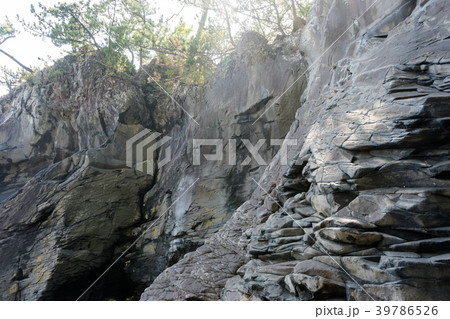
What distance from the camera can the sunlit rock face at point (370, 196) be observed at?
2920mm

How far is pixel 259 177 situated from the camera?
32.0ft

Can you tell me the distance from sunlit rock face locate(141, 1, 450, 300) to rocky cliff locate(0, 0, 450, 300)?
0.02 meters

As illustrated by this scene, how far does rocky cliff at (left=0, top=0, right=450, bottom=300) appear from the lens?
10.4 feet

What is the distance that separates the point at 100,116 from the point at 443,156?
13.7 metres

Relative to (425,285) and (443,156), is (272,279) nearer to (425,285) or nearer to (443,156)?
(425,285)

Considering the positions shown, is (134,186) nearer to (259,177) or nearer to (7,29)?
(259,177)
